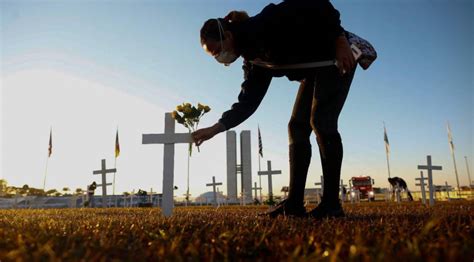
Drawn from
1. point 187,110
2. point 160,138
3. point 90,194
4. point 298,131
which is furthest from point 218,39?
point 187,110

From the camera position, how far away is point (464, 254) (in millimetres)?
1164

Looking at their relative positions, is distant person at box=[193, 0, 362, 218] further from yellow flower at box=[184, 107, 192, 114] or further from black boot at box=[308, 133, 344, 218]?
yellow flower at box=[184, 107, 192, 114]

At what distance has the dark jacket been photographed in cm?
326

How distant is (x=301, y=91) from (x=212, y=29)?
1299 millimetres

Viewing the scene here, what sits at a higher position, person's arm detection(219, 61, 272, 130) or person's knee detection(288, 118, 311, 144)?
person's arm detection(219, 61, 272, 130)

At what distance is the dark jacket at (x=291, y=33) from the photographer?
326cm

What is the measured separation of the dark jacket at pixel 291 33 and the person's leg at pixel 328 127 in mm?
221

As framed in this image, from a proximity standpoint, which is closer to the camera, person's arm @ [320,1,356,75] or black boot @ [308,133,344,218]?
person's arm @ [320,1,356,75]

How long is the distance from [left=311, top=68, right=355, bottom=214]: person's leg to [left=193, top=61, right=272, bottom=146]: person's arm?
0.62 m

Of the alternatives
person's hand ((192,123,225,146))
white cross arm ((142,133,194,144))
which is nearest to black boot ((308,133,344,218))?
person's hand ((192,123,225,146))

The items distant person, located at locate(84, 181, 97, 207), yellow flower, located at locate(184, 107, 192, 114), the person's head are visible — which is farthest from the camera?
yellow flower, located at locate(184, 107, 192, 114)

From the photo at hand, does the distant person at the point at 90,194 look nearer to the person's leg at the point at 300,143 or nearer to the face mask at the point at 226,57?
the person's leg at the point at 300,143

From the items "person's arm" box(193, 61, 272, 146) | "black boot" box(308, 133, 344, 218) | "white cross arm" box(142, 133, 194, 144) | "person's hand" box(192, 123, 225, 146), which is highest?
"person's arm" box(193, 61, 272, 146)

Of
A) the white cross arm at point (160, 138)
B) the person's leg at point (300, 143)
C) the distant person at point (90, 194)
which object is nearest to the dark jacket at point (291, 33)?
the person's leg at point (300, 143)
